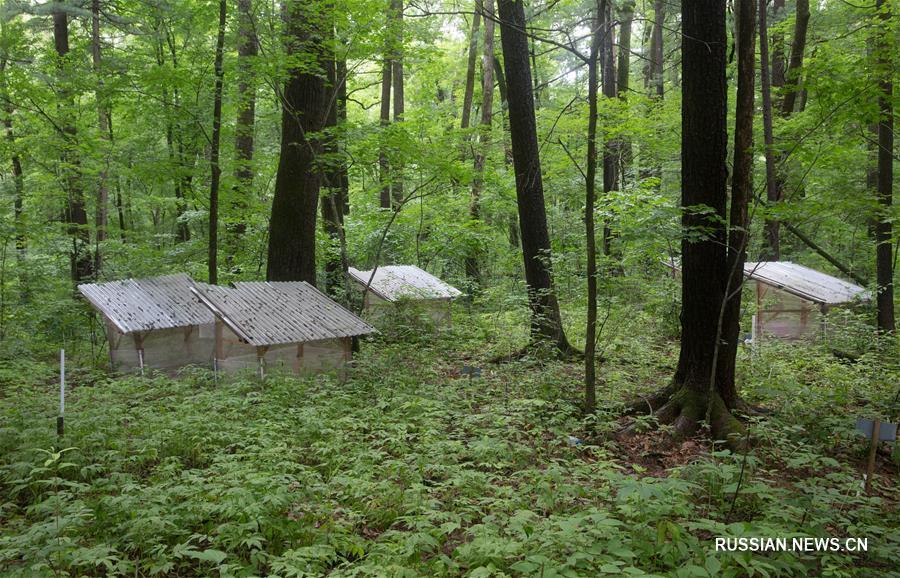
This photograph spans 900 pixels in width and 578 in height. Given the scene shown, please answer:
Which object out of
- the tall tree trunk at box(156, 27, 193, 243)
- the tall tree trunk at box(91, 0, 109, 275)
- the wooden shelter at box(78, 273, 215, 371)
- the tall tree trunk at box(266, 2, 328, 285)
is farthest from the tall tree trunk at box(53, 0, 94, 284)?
the tall tree trunk at box(266, 2, 328, 285)

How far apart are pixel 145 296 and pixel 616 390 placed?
8069 millimetres

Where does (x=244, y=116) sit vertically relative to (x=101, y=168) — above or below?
above

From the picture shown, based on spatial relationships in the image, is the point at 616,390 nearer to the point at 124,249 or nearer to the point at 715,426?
the point at 715,426

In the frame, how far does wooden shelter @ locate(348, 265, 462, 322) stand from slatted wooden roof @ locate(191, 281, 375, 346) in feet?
8.19

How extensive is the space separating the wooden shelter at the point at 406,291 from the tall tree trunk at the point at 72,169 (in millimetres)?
6409

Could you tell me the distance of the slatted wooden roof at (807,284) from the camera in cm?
1264

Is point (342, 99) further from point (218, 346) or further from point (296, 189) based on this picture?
point (218, 346)

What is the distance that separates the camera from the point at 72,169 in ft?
40.7

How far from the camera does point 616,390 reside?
25.2ft

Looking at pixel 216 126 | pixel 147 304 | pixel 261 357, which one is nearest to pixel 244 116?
pixel 216 126

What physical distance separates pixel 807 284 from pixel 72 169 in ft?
54.7

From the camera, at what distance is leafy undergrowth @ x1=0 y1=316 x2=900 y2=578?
3.51 metres

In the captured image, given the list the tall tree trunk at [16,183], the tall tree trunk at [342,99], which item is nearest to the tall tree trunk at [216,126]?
the tall tree trunk at [342,99]

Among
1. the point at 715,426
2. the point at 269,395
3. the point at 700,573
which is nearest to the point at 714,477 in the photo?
the point at 715,426
